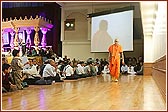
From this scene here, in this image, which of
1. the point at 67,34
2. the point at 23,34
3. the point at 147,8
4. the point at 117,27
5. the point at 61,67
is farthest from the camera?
the point at 67,34

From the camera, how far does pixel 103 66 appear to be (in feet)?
46.0

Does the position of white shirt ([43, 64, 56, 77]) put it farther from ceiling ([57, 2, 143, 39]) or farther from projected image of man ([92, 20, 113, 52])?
ceiling ([57, 2, 143, 39])

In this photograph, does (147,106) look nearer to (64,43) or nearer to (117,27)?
(117,27)

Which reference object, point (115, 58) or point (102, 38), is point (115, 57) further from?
point (102, 38)

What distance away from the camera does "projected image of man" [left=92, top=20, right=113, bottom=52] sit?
13938mm

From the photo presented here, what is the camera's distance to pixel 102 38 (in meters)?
14.1

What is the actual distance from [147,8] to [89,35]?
9692 mm

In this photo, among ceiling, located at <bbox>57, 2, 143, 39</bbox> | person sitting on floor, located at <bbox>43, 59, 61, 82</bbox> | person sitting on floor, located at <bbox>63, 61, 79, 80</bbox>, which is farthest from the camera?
ceiling, located at <bbox>57, 2, 143, 39</bbox>

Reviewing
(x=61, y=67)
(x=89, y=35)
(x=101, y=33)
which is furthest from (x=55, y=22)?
(x=61, y=67)

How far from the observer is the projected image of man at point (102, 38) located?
13.9 m

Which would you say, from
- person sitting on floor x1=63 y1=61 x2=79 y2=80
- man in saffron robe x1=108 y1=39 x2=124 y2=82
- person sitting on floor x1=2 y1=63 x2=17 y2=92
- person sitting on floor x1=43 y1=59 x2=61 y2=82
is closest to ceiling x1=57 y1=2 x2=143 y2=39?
person sitting on floor x1=63 y1=61 x2=79 y2=80

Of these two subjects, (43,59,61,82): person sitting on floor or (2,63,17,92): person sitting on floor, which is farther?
(43,59,61,82): person sitting on floor

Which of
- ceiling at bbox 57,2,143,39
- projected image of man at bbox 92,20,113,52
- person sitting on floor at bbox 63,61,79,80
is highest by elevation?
ceiling at bbox 57,2,143,39

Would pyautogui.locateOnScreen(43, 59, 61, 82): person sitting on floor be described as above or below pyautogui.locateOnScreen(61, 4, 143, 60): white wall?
below
